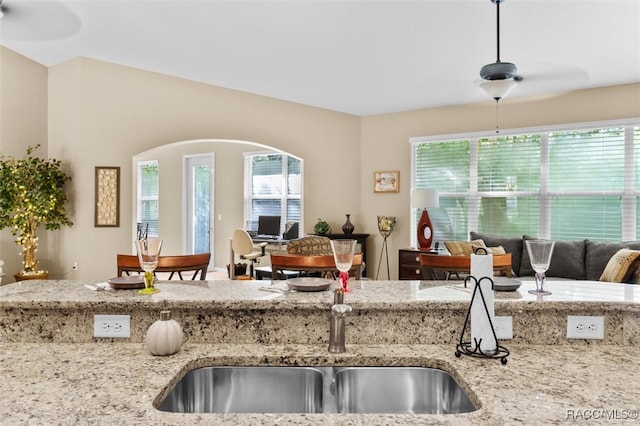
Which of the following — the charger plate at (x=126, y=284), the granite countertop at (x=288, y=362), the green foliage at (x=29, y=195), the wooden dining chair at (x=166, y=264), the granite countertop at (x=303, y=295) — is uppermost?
the green foliage at (x=29, y=195)

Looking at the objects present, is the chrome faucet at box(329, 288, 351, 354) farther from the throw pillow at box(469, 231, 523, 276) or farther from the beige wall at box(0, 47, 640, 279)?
the beige wall at box(0, 47, 640, 279)

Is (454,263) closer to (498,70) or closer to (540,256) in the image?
(540,256)

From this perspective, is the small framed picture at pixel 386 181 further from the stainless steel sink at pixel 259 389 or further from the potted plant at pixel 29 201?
the stainless steel sink at pixel 259 389

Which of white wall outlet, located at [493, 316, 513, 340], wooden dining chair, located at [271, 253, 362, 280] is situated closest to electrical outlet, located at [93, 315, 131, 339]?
white wall outlet, located at [493, 316, 513, 340]

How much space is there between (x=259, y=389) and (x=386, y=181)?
5311mm

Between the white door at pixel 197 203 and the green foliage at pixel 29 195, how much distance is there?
133 inches

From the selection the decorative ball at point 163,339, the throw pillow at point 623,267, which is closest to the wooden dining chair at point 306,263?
the decorative ball at point 163,339

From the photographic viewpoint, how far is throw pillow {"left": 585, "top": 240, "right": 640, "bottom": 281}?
461 cm

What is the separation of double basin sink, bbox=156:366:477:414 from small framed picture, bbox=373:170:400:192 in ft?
17.0

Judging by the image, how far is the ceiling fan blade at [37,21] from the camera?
4.04 m

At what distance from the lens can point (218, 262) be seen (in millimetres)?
8414

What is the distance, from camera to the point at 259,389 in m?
1.29

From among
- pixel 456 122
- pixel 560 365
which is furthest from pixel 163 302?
pixel 456 122

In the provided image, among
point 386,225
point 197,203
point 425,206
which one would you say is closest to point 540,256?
point 425,206
